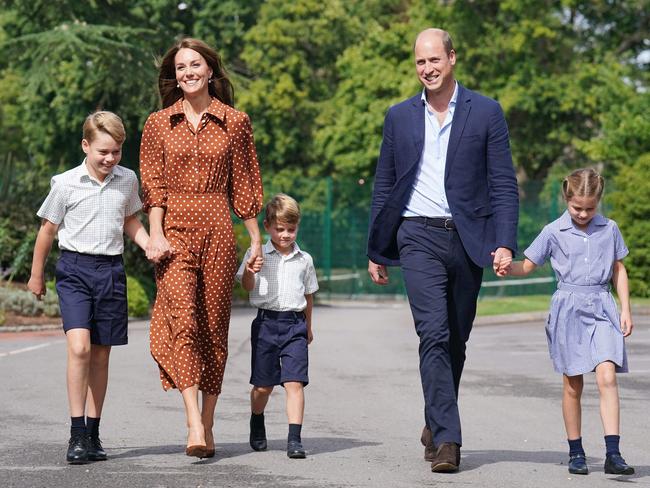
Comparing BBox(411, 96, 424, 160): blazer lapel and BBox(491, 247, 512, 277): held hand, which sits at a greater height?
BBox(411, 96, 424, 160): blazer lapel

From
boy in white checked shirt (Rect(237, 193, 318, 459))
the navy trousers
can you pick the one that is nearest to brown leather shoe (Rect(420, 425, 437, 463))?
the navy trousers

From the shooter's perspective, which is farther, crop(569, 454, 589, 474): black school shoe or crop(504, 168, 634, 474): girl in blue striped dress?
crop(504, 168, 634, 474): girl in blue striped dress

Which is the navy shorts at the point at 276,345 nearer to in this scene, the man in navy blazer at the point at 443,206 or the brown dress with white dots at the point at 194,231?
the brown dress with white dots at the point at 194,231

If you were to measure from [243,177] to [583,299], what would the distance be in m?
1.79

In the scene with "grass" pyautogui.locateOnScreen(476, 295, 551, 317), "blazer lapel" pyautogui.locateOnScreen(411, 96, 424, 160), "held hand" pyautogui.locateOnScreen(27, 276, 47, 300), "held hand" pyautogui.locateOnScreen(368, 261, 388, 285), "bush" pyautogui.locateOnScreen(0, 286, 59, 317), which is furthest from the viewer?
"grass" pyautogui.locateOnScreen(476, 295, 551, 317)

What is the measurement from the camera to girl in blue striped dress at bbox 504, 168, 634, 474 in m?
7.41

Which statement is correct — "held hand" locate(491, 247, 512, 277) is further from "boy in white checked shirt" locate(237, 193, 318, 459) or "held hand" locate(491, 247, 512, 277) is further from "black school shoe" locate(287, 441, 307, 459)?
"black school shoe" locate(287, 441, 307, 459)

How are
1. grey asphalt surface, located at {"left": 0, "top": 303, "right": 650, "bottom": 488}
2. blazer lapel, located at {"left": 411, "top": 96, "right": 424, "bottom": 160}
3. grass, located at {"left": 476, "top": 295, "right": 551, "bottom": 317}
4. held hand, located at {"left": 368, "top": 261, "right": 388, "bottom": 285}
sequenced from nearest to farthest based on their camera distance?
grey asphalt surface, located at {"left": 0, "top": 303, "right": 650, "bottom": 488}, blazer lapel, located at {"left": 411, "top": 96, "right": 424, "bottom": 160}, held hand, located at {"left": 368, "top": 261, "right": 388, "bottom": 285}, grass, located at {"left": 476, "top": 295, "right": 551, "bottom": 317}

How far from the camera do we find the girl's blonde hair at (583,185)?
24.5 feet

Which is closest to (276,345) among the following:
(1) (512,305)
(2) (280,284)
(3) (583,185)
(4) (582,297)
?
(2) (280,284)

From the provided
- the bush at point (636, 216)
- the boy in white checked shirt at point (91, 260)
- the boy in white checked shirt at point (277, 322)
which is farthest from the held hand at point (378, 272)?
the bush at point (636, 216)

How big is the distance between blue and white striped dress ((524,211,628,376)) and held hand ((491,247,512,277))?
0.22 metres

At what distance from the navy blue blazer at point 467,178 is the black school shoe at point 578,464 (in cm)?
101

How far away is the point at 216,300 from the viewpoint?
762 centimetres
